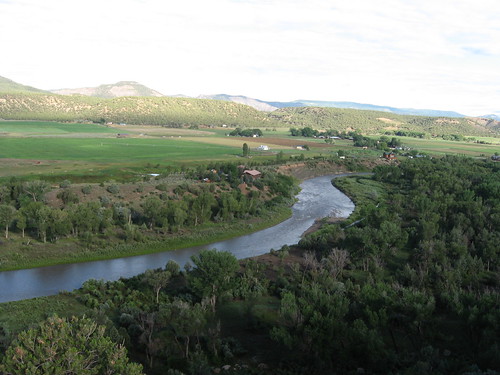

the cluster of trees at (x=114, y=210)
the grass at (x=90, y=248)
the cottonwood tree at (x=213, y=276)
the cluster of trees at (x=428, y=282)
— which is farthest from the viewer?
the cluster of trees at (x=114, y=210)

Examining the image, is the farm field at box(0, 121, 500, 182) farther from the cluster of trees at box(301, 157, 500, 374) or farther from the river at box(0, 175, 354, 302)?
the cluster of trees at box(301, 157, 500, 374)

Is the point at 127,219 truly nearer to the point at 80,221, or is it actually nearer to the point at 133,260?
the point at 80,221

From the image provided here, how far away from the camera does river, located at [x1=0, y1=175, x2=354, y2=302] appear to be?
1330 inches

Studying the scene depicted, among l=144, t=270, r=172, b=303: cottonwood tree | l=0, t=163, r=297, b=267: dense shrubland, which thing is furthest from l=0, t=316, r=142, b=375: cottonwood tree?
l=0, t=163, r=297, b=267: dense shrubland

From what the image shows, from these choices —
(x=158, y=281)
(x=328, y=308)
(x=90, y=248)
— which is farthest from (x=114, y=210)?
(x=328, y=308)

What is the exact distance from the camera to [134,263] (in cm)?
4016

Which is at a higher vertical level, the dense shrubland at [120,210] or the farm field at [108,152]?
the farm field at [108,152]

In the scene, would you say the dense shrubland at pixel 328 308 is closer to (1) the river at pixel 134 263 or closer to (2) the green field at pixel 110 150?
(1) the river at pixel 134 263

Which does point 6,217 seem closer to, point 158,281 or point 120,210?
point 120,210

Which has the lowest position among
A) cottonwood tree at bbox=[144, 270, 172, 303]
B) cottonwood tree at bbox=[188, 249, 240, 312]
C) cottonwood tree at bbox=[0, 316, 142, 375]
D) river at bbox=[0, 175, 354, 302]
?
river at bbox=[0, 175, 354, 302]

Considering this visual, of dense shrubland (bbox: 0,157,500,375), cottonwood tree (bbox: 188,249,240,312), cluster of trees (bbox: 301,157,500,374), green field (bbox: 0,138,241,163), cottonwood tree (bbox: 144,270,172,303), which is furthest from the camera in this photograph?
green field (bbox: 0,138,241,163)

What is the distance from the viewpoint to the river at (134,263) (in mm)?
33781

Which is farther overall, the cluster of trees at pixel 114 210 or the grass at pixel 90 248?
the cluster of trees at pixel 114 210

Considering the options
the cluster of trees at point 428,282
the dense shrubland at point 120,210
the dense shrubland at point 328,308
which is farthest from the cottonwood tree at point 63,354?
the dense shrubland at point 120,210
